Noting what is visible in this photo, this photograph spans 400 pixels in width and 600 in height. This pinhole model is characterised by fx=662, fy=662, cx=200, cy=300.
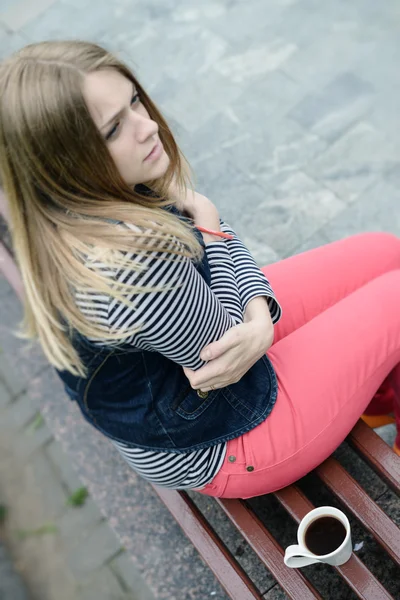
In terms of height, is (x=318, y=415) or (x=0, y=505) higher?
(x=318, y=415)

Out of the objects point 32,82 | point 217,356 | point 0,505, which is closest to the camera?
point 32,82

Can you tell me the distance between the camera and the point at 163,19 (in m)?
4.17

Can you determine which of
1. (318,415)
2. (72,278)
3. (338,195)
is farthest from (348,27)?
(72,278)

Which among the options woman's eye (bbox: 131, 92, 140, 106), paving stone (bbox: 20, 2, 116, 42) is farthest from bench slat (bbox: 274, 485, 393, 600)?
paving stone (bbox: 20, 2, 116, 42)

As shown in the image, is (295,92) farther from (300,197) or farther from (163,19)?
(163,19)

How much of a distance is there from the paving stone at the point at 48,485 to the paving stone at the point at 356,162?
6.27 feet

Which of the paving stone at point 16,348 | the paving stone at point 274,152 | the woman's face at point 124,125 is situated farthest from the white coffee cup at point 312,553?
the paving stone at point 274,152

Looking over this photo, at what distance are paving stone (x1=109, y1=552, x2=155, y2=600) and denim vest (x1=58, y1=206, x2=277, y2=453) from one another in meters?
1.35

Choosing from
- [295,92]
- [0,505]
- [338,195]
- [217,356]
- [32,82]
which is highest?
[32,82]

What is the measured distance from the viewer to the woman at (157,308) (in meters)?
1.32

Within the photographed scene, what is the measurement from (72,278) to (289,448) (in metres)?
0.72

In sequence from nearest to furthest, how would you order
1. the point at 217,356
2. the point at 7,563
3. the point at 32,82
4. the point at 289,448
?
the point at 32,82, the point at 217,356, the point at 289,448, the point at 7,563

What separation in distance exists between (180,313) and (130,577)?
74.2 inches

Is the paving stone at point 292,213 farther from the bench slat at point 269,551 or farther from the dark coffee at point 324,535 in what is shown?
the dark coffee at point 324,535
